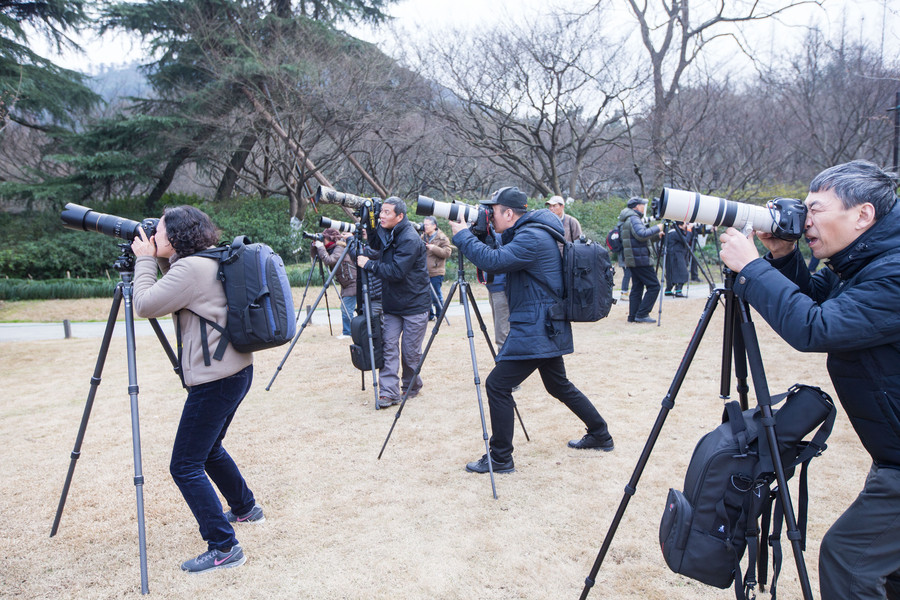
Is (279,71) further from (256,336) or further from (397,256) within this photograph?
(256,336)

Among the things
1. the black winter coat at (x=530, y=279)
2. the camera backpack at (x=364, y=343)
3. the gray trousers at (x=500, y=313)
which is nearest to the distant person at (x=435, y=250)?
the gray trousers at (x=500, y=313)

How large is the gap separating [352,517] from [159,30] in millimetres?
18068

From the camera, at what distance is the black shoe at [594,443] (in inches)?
181

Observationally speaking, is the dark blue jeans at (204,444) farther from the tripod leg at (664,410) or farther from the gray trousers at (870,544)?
the gray trousers at (870,544)

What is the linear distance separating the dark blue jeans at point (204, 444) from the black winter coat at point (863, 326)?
2.49 m

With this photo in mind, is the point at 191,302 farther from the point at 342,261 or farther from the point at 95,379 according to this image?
the point at 342,261

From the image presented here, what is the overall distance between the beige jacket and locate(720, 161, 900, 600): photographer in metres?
→ 2.41

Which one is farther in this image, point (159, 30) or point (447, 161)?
point (447, 161)

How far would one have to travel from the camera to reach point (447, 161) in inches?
911

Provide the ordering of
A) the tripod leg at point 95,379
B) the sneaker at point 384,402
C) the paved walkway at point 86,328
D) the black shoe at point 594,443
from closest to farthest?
the tripod leg at point 95,379 → the black shoe at point 594,443 → the sneaker at point 384,402 → the paved walkway at point 86,328

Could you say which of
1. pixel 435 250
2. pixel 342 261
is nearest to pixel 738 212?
pixel 342 261

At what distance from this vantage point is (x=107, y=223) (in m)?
3.38

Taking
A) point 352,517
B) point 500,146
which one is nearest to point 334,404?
point 352,517

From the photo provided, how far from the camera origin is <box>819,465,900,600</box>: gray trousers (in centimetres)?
187
